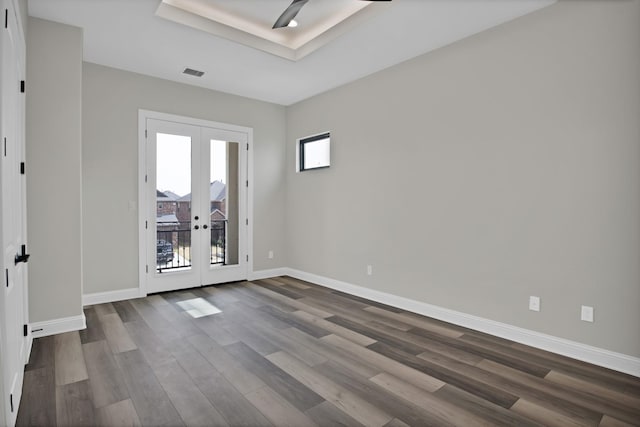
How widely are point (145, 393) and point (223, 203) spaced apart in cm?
344

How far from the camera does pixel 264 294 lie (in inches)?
193

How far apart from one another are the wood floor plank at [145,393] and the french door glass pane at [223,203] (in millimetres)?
2606

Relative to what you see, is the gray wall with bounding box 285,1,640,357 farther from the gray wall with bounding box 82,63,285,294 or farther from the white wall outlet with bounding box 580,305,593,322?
the gray wall with bounding box 82,63,285,294

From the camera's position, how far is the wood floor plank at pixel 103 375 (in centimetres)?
232

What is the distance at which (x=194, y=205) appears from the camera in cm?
518

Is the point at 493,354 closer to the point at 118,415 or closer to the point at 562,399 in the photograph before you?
the point at 562,399

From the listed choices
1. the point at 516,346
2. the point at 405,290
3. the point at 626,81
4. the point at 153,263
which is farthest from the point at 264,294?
the point at 626,81

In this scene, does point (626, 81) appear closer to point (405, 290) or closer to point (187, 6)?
point (405, 290)

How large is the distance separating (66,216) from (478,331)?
4233 millimetres

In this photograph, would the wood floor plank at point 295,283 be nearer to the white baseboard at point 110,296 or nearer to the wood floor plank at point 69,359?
the white baseboard at point 110,296

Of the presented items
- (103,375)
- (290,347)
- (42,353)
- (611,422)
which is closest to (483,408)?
(611,422)

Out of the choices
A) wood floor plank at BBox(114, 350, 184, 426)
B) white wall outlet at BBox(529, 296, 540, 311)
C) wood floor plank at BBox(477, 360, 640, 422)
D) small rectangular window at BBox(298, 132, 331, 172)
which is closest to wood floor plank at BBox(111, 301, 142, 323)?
wood floor plank at BBox(114, 350, 184, 426)

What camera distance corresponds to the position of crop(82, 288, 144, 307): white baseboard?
4.32 metres

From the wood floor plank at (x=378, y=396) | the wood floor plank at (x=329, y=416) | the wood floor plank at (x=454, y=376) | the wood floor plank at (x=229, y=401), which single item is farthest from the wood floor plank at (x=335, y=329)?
the wood floor plank at (x=229, y=401)
